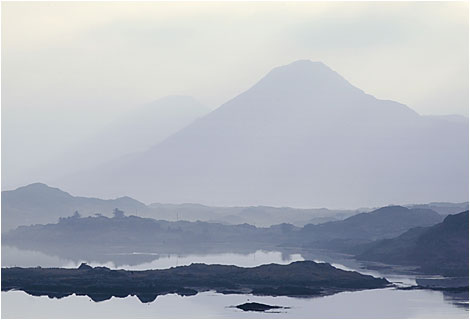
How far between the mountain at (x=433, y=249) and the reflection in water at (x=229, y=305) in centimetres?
2532

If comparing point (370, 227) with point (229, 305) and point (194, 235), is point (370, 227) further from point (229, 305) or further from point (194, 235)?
point (229, 305)

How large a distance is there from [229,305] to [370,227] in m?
89.6

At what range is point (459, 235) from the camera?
121m

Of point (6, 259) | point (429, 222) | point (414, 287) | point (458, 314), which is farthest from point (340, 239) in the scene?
point (458, 314)

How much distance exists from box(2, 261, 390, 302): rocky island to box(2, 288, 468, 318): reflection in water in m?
2.93

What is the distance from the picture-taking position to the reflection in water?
73.9 metres

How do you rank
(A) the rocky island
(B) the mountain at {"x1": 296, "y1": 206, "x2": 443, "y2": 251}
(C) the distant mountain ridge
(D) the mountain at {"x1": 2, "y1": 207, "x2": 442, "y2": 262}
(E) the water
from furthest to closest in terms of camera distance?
(B) the mountain at {"x1": 296, "y1": 206, "x2": 443, "y2": 251}, (C) the distant mountain ridge, (D) the mountain at {"x1": 2, "y1": 207, "x2": 442, "y2": 262}, (E) the water, (A) the rocky island

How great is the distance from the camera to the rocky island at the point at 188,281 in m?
88.4

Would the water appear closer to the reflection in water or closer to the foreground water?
the foreground water

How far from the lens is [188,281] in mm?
94500

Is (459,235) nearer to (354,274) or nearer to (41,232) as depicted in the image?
(354,274)

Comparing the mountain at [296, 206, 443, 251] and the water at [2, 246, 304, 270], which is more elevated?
the mountain at [296, 206, 443, 251]

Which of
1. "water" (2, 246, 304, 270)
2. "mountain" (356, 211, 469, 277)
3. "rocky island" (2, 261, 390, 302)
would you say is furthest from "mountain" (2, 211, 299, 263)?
"rocky island" (2, 261, 390, 302)

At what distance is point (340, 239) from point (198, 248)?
71.6 ft
